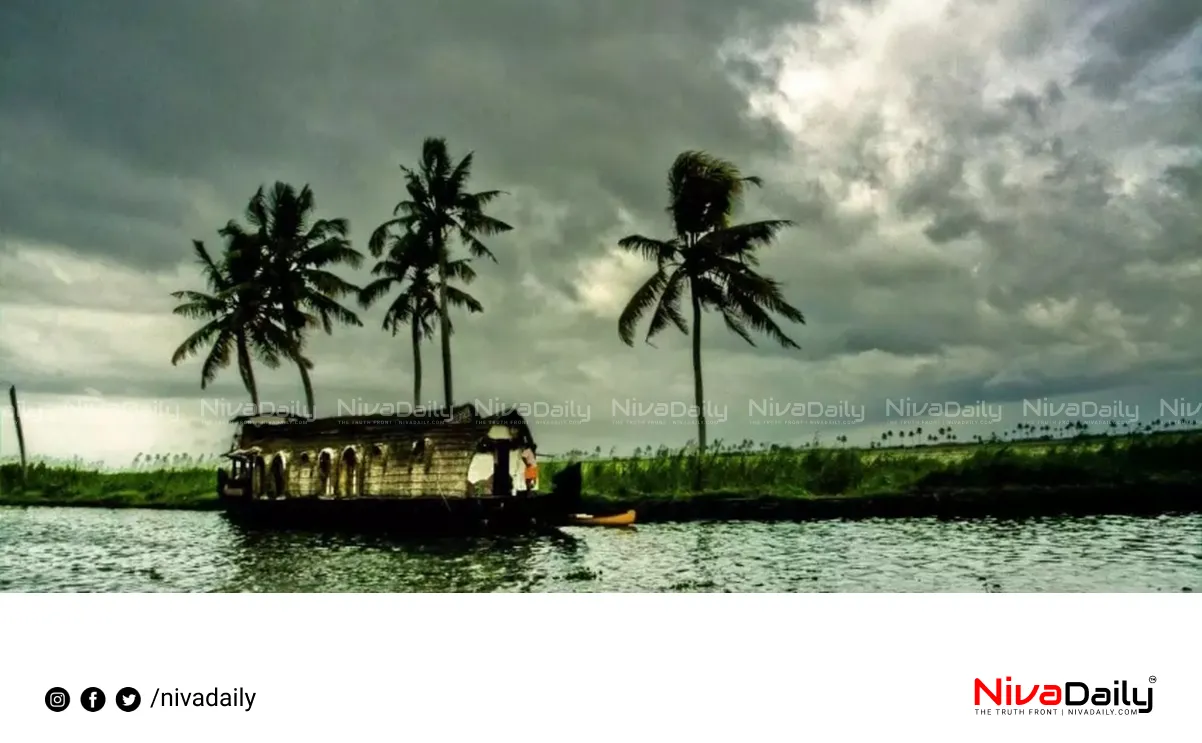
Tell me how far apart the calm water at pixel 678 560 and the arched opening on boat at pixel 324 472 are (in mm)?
1428

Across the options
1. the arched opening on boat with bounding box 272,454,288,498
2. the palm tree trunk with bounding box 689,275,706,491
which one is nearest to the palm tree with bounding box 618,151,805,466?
the palm tree trunk with bounding box 689,275,706,491

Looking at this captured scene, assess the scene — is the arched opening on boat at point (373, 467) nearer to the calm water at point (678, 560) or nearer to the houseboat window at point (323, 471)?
the houseboat window at point (323, 471)

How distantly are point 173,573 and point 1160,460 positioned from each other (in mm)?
13518

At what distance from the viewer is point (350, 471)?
15.3 m

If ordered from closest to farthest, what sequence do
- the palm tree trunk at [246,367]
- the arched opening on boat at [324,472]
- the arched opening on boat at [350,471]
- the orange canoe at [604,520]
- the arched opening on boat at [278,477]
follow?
1. the orange canoe at [604,520]
2. the arched opening on boat at [350,471]
3. the arched opening on boat at [324,472]
4. the arched opening on boat at [278,477]
5. the palm tree trunk at [246,367]

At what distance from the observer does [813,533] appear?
1219cm

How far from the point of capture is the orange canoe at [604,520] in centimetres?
1345

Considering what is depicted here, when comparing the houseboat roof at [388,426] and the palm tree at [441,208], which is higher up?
the palm tree at [441,208]

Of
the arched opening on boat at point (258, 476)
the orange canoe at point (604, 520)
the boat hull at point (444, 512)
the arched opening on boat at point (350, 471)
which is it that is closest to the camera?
the boat hull at point (444, 512)
